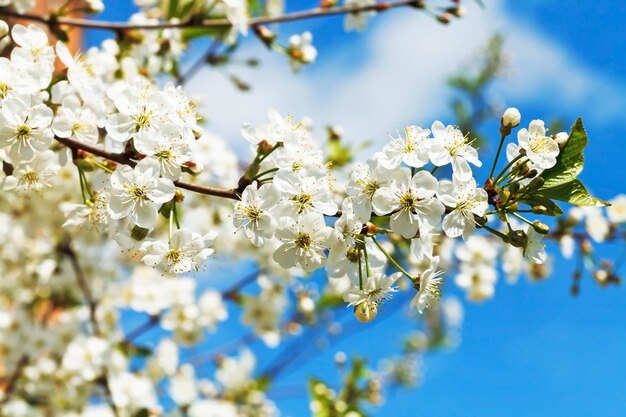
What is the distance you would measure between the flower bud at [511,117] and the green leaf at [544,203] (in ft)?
0.70

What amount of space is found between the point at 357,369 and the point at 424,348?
333 cm

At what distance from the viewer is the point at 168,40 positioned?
9.39 feet

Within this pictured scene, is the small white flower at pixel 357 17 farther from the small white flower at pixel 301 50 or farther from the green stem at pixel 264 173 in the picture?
the green stem at pixel 264 173

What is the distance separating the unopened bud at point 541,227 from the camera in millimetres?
1382

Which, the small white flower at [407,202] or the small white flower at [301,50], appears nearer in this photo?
the small white flower at [407,202]

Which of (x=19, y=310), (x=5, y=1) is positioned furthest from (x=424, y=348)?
(x=5, y=1)

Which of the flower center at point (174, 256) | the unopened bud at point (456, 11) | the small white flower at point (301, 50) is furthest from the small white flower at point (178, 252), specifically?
the unopened bud at point (456, 11)

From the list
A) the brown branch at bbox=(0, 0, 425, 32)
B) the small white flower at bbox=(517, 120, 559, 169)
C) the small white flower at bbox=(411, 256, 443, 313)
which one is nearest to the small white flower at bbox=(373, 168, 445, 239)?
the small white flower at bbox=(411, 256, 443, 313)

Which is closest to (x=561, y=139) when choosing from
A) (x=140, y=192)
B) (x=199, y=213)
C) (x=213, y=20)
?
(x=140, y=192)

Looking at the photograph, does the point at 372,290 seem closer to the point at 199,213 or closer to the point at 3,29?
the point at 3,29

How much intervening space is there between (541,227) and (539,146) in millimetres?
180

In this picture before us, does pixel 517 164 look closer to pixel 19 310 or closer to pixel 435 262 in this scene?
pixel 435 262

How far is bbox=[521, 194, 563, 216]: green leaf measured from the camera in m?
1.31

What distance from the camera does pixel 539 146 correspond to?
53.1 inches
